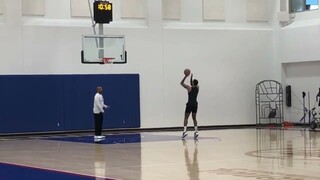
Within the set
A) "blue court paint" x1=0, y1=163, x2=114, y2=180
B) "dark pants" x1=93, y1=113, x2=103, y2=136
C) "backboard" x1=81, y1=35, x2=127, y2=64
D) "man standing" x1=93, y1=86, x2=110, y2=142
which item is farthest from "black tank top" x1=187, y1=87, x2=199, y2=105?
"blue court paint" x1=0, y1=163, x2=114, y2=180

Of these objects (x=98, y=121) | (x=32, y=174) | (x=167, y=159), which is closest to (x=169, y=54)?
(x=98, y=121)

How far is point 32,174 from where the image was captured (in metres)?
11.9

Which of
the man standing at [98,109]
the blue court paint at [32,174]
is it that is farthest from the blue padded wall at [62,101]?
the blue court paint at [32,174]

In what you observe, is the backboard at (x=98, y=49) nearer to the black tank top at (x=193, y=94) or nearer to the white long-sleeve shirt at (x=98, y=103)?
the white long-sleeve shirt at (x=98, y=103)

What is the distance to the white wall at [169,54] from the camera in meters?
26.8

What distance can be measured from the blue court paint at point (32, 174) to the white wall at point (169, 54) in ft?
46.0

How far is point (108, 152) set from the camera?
55.3 feet

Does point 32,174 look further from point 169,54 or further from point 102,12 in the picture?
point 169,54

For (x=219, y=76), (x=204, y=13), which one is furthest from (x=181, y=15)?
(x=219, y=76)

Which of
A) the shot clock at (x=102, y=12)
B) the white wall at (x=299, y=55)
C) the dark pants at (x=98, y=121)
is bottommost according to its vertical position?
the dark pants at (x=98, y=121)

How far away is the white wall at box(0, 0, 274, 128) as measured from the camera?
26797 millimetres

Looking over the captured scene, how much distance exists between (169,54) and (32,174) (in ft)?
59.3

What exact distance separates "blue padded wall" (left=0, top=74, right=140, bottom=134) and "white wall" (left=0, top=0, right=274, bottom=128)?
396mm

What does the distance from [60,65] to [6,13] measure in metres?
3.20
